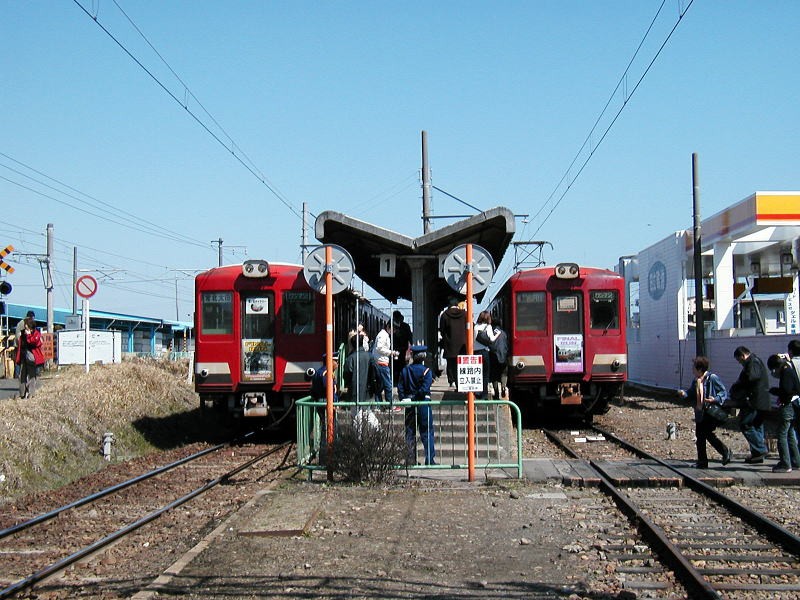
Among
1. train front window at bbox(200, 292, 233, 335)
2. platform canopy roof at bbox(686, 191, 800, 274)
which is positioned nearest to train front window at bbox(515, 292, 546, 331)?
train front window at bbox(200, 292, 233, 335)

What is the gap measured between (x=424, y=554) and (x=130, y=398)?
11488 mm

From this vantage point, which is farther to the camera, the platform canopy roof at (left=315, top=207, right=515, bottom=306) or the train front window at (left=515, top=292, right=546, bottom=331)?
the train front window at (left=515, top=292, right=546, bottom=331)

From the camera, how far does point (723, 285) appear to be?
2317cm

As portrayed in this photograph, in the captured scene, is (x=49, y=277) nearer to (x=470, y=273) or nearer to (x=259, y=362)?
(x=259, y=362)

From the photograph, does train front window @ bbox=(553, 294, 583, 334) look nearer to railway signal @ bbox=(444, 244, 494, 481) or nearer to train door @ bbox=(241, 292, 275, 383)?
train door @ bbox=(241, 292, 275, 383)

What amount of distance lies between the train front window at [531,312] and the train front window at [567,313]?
24 cm

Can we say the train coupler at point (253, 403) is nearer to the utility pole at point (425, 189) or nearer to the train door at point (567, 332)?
the train door at point (567, 332)

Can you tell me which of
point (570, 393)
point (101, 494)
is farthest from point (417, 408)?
point (570, 393)

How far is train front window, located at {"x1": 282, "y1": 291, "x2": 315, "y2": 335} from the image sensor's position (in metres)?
15.2

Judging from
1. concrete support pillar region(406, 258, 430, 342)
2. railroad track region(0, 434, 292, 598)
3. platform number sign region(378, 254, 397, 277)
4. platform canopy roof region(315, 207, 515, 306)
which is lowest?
railroad track region(0, 434, 292, 598)

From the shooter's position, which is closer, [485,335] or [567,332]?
[485,335]

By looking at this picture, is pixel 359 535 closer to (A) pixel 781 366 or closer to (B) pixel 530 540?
(B) pixel 530 540

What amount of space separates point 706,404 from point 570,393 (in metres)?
6.08

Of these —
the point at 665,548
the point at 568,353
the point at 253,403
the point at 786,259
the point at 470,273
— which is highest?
the point at 786,259
